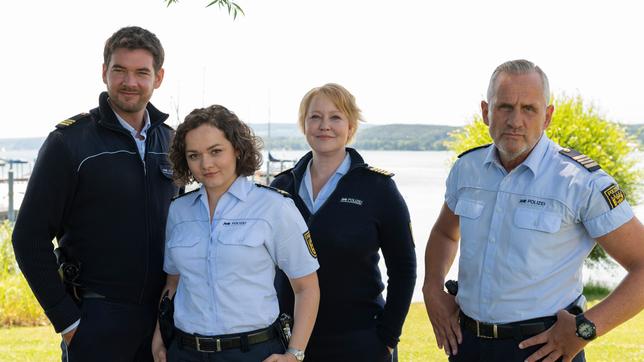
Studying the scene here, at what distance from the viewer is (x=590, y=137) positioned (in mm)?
12391

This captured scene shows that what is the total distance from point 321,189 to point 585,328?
1214 millimetres

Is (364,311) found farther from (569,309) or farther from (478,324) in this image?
(569,309)

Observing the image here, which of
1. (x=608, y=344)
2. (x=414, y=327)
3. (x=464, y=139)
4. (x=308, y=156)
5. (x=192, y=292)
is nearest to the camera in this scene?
(x=192, y=292)

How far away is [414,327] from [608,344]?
207 cm

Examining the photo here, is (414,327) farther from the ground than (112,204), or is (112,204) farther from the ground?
(112,204)

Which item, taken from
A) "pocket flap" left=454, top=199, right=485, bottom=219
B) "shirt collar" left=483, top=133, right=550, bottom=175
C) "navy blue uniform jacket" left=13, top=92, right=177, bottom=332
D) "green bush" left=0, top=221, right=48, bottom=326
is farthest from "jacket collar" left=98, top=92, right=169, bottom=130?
"green bush" left=0, top=221, right=48, bottom=326

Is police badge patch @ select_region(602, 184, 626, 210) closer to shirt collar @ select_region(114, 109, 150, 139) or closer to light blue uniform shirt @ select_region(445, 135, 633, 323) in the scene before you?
light blue uniform shirt @ select_region(445, 135, 633, 323)

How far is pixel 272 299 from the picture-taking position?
2.45 meters

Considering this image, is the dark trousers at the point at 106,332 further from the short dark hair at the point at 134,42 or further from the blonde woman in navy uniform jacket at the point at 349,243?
the short dark hair at the point at 134,42

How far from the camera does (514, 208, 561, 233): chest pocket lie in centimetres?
237

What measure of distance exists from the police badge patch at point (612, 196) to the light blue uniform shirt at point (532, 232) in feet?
0.03

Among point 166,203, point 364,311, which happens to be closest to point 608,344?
point 364,311

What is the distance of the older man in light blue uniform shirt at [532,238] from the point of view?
7.61 feet

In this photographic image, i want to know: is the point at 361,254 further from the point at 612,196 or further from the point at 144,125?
the point at 144,125
